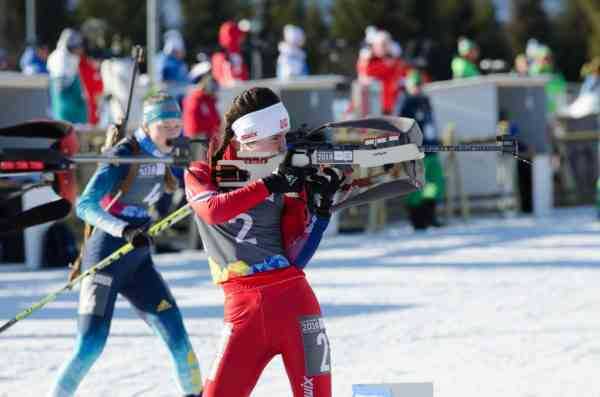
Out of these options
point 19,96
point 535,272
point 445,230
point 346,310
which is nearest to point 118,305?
point 346,310

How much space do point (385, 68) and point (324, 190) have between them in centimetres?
1187

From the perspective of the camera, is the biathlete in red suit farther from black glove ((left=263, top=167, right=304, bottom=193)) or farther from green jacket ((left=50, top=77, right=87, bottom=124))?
green jacket ((left=50, top=77, right=87, bottom=124))

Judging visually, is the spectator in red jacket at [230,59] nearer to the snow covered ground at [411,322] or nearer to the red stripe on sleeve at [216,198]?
the snow covered ground at [411,322]

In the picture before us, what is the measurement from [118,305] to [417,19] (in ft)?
106

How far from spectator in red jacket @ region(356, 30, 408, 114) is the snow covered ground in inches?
99.8

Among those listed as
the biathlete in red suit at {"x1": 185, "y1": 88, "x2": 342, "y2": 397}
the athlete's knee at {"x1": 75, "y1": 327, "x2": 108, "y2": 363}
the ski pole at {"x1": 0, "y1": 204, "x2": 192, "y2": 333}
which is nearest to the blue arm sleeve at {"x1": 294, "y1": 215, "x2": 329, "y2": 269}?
the biathlete in red suit at {"x1": 185, "y1": 88, "x2": 342, "y2": 397}

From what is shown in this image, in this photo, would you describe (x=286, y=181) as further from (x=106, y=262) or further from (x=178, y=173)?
(x=178, y=173)

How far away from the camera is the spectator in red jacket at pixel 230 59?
17.6m

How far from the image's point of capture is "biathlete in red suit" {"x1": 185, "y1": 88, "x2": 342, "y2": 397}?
4.36m

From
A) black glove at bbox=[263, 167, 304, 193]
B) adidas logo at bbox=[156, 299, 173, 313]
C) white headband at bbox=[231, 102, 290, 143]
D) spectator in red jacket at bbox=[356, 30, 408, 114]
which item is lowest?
adidas logo at bbox=[156, 299, 173, 313]

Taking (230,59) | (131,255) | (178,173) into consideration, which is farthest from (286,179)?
(230,59)

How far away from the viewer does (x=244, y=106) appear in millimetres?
4500

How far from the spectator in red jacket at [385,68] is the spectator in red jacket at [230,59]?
6.26ft

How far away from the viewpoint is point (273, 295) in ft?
14.5
